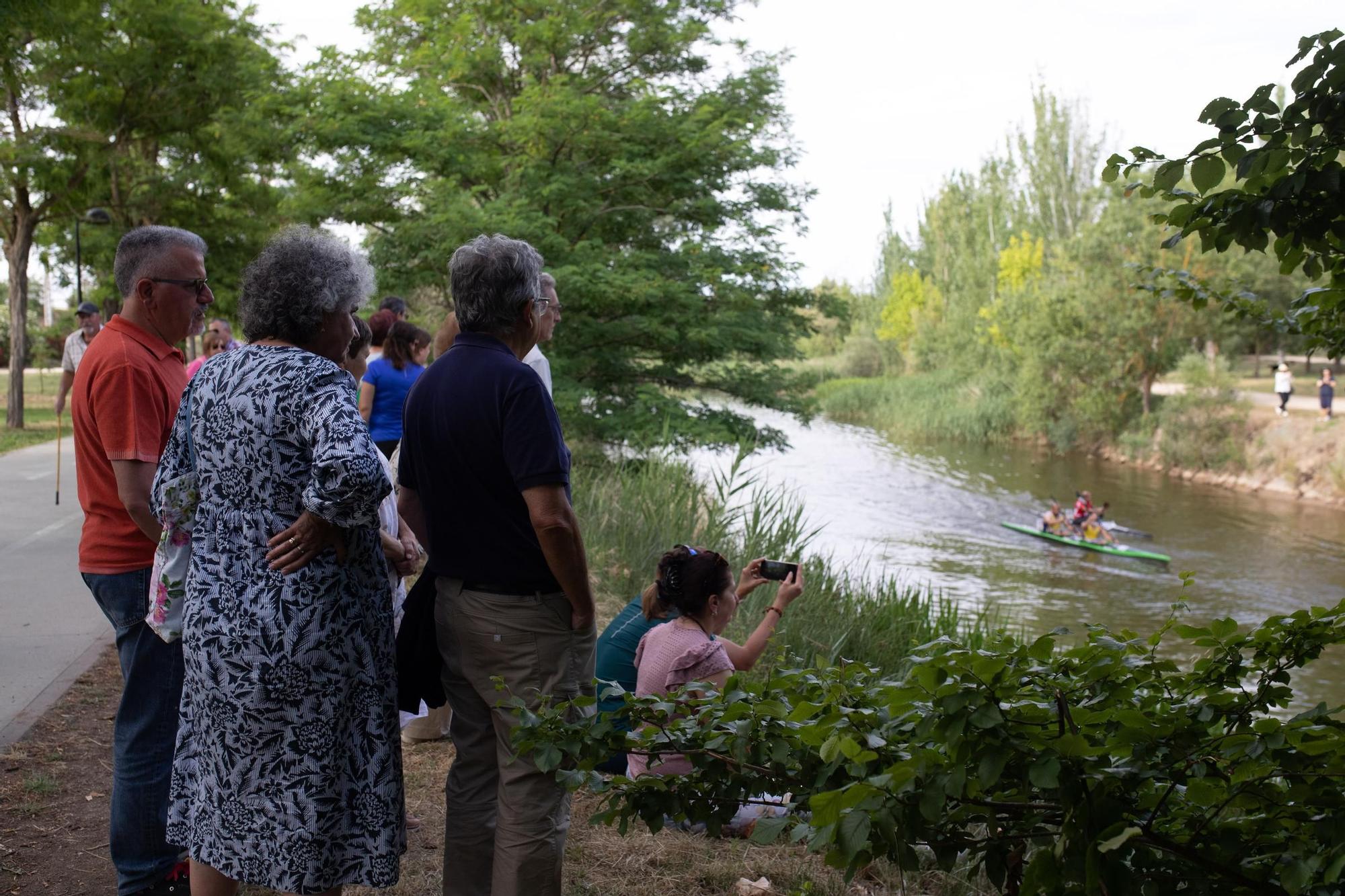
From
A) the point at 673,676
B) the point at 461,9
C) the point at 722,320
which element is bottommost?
the point at 673,676

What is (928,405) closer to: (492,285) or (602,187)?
(602,187)

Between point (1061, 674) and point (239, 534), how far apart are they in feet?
5.76

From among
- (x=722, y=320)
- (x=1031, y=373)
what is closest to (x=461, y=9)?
(x=722, y=320)

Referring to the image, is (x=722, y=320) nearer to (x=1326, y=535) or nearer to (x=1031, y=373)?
(x=1326, y=535)

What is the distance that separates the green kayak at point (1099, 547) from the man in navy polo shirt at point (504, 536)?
19031mm

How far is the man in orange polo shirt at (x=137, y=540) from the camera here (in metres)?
3.09

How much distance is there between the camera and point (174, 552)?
2713 millimetres


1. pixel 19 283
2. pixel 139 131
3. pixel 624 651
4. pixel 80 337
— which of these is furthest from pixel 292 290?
pixel 139 131

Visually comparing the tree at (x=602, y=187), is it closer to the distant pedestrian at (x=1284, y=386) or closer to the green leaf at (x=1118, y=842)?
the green leaf at (x=1118, y=842)

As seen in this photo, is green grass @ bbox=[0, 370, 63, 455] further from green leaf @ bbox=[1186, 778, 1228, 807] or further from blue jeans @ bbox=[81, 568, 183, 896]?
green leaf @ bbox=[1186, 778, 1228, 807]

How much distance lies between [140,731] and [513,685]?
1.13 meters

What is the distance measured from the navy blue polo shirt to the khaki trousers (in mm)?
70

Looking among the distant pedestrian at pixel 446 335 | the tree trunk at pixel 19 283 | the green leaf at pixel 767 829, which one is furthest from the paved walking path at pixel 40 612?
the tree trunk at pixel 19 283

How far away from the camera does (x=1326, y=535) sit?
74.6 ft
